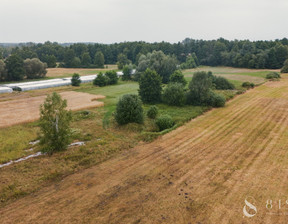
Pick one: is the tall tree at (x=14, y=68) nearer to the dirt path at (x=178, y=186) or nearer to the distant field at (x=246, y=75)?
the distant field at (x=246, y=75)

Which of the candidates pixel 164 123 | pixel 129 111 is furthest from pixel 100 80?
pixel 164 123

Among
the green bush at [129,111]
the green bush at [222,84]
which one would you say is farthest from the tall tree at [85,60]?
the green bush at [129,111]

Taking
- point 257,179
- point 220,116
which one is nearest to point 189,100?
point 220,116

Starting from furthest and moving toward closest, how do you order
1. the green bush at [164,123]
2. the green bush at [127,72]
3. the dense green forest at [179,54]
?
1. the dense green forest at [179,54]
2. the green bush at [127,72]
3. the green bush at [164,123]

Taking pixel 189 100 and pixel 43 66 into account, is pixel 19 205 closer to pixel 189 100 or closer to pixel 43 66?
pixel 189 100

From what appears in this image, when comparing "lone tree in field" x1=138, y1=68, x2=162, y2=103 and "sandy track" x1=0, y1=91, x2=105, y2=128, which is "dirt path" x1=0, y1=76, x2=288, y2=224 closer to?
"lone tree in field" x1=138, y1=68, x2=162, y2=103

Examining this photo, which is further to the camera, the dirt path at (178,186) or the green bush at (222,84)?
the green bush at (222,84)
